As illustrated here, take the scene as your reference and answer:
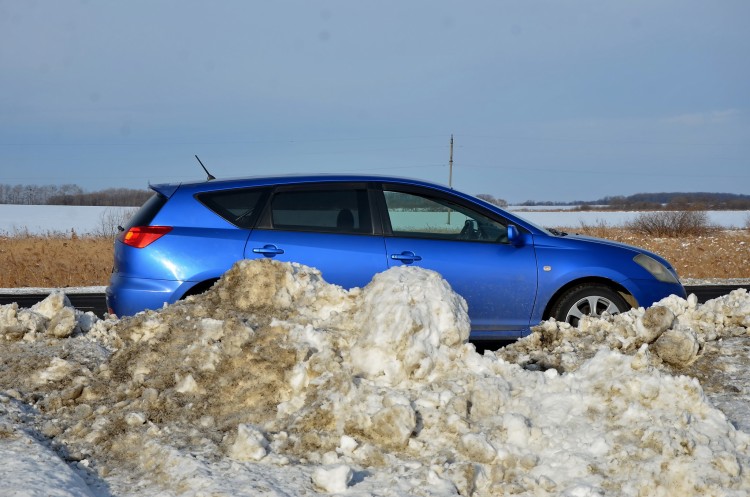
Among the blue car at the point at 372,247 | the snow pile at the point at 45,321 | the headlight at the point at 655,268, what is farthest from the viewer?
the headlight at the point at 655,268

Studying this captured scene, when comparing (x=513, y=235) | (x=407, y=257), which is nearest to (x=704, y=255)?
(x=513, y=235)

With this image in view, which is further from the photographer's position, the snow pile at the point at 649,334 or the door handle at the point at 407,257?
the door handle at the point at 407,257

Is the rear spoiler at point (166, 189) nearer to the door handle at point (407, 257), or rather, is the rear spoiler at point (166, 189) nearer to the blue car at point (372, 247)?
the blue car at point (372, 247)

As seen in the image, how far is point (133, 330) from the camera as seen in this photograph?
520 centimetres

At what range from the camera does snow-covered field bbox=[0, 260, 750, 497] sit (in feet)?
11.4

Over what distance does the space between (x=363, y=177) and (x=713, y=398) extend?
11.5 ft

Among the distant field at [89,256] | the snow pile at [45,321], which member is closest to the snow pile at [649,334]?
the snow pile at [45,321]

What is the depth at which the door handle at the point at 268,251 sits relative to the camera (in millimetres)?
6469

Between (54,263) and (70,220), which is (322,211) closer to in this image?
(54,263)

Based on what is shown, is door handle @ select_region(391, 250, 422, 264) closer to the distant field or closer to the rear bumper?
the rear bumper

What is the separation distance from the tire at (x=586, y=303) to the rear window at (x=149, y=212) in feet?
11.2

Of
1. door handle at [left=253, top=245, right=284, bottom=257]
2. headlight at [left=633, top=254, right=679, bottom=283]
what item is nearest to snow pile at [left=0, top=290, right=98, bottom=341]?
door handle at [left=253, top=245, right=284, bottom=257]

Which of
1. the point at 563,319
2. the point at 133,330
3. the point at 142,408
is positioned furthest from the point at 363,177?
the point at 142,408

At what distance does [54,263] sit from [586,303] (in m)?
14.1
